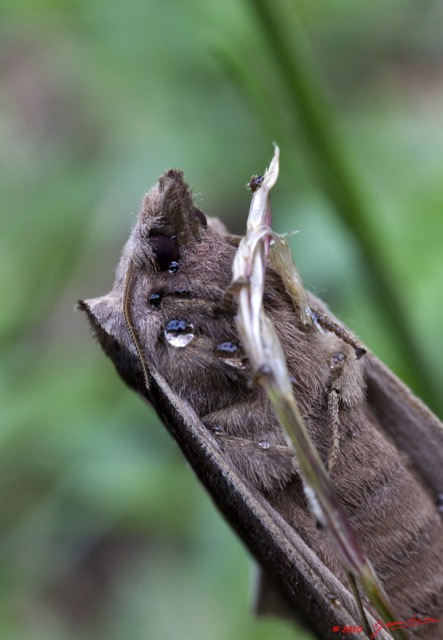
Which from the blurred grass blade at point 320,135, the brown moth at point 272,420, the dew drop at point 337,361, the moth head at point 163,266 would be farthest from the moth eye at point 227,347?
the blurred grass blade at point 320,135

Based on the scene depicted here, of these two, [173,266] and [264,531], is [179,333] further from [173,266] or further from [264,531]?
[264,531]

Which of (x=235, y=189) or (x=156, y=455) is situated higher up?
(x=235, y=189)

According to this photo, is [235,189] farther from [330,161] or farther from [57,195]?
[330,161]

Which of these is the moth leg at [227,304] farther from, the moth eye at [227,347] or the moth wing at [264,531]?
the moth wing at [264,531]

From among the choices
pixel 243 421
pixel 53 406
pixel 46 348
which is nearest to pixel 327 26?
pixel 46 348

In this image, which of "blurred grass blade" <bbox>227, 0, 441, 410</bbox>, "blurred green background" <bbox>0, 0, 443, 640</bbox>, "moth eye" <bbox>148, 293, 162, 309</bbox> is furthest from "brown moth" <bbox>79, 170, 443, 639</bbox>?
"blurred green background" <bbox>0, 0, 443, 640</bbox>

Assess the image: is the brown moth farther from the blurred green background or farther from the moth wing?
the blurred green background
